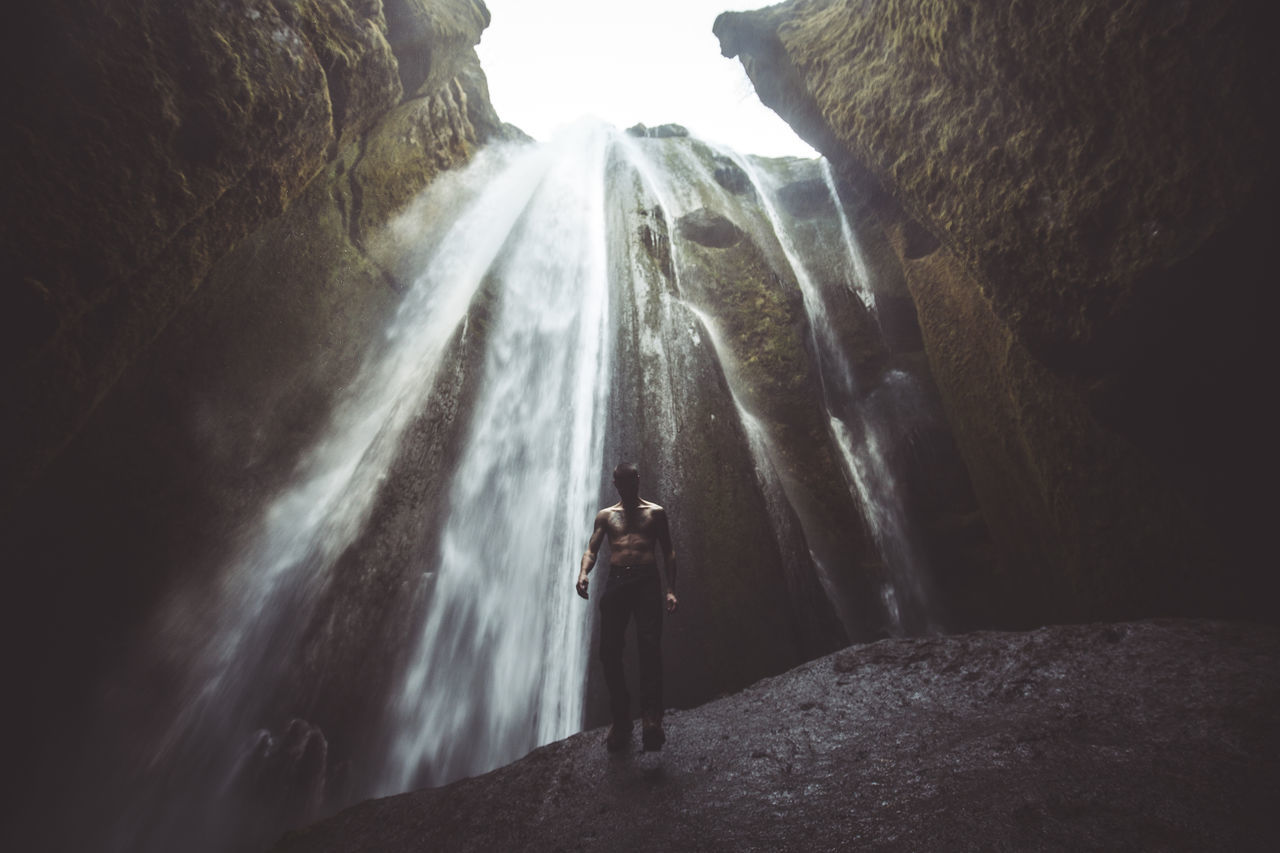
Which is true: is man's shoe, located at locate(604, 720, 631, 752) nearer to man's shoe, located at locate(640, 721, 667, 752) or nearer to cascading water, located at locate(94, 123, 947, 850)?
man's shoe, located at locate(640, 721, 667, 752)

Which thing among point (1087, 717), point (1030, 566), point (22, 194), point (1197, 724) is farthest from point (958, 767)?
point (22, 194)

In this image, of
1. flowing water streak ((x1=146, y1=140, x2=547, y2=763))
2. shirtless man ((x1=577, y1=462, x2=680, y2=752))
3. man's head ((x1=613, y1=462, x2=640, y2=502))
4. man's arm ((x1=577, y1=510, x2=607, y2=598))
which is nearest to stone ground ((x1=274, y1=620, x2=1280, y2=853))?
shirtless man ((x1=577, y1=462, x2=680, y2=752))

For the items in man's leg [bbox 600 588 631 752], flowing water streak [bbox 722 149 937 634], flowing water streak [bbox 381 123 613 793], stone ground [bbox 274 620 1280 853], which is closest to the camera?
stone ground [bbox 274 620 1280 853]

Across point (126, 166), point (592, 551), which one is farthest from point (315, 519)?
point (592, 551)

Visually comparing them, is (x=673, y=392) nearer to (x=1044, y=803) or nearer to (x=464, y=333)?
(x=464, y=333)

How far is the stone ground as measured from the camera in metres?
1.78

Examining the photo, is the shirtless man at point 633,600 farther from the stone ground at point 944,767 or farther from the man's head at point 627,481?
the stone ground at point 944,767

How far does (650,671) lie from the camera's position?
2.97 meters

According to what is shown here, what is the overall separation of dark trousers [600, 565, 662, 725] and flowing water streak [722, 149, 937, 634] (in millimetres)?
5031

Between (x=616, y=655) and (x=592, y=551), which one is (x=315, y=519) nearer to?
(x=592, y=551)

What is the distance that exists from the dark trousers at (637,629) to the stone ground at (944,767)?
36 centimetres

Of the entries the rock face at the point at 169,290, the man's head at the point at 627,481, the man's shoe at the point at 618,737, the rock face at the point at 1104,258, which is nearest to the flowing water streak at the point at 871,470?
the rock face at the point at 1104,258

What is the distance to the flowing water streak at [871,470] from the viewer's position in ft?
22.9

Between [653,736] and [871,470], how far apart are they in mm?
6788
